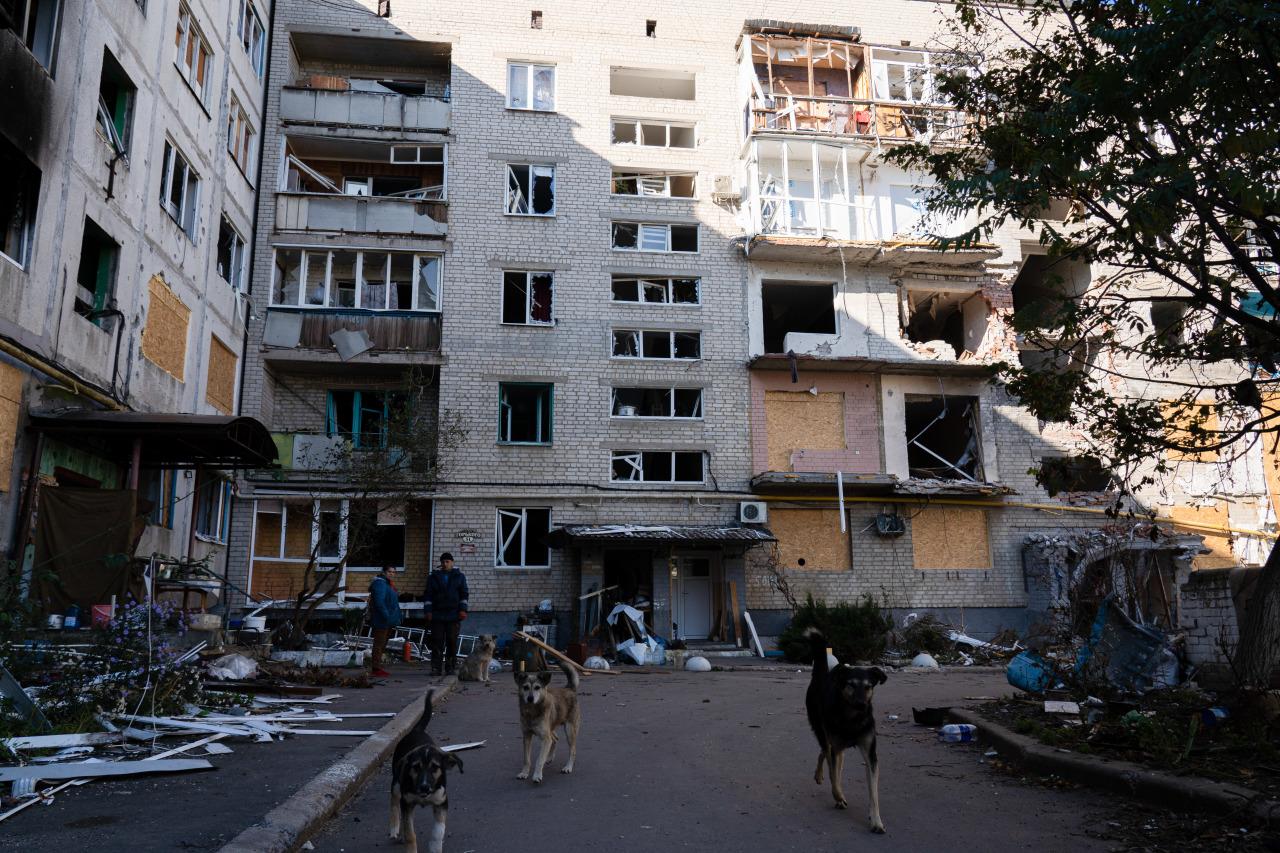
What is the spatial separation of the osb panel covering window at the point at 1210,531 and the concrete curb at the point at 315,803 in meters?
24.4

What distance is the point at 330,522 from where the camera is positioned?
902 inches

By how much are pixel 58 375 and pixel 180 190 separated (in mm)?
7124

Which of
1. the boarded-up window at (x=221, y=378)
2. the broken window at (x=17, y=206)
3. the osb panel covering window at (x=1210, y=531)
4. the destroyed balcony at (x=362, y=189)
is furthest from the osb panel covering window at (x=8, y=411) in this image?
the osb panel covering window at (x=1210, y=531)

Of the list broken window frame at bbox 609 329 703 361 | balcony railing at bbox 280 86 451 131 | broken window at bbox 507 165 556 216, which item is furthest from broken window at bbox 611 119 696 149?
broken window frame at bbox 609 329 703 361

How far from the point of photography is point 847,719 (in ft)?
18.3

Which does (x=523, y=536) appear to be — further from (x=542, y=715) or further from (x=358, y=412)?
(x=542, y=715)

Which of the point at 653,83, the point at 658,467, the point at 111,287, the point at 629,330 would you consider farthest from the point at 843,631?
the point at 653,83

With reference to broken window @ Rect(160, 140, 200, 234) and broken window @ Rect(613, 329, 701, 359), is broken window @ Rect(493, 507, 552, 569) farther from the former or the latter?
broken window @ Rect(160, 140, 200, 234)

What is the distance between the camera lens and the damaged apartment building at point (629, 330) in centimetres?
2306

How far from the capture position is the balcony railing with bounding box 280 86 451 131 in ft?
81.5

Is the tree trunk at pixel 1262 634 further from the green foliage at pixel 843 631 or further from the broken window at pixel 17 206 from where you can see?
the broken window at pixel 17 206

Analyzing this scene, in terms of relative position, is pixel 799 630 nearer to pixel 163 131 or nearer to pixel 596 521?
pixel 596 521

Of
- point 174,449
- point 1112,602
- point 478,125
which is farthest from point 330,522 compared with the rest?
point 1112,602

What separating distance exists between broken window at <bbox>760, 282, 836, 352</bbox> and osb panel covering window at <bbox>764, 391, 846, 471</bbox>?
1751 mm
